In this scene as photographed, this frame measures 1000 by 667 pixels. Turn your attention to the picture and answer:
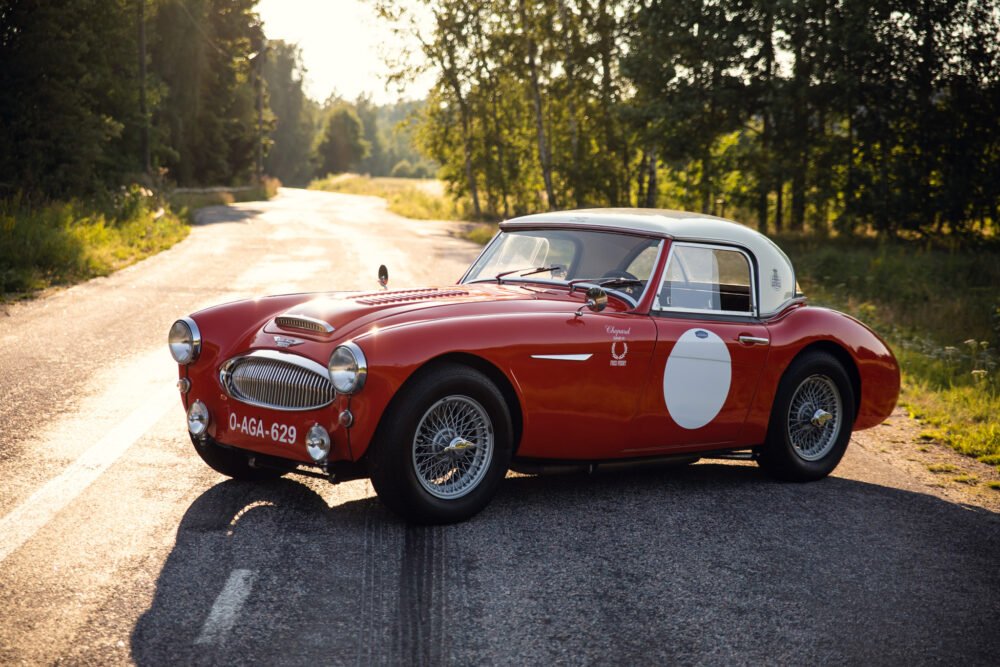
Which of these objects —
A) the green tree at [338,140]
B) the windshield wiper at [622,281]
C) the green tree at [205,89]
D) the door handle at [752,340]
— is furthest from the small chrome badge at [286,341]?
the green tree at [338,140]

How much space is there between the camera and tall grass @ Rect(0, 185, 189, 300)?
14.5 meters

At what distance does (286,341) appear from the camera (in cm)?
504

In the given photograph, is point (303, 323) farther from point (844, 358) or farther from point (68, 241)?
point (68, 241)

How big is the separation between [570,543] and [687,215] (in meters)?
2.70

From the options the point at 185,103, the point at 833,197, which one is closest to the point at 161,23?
the point at 185,103

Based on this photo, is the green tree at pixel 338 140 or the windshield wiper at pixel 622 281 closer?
the windshield wiper at pixel 622 281

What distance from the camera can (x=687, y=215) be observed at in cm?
659

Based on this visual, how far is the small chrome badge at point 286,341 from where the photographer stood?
4.99 metres

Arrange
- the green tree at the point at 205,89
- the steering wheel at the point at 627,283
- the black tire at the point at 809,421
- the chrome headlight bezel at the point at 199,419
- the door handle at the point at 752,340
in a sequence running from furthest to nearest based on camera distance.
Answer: the green tree at the point at 205,89 → the black tire at the point at 809,421 → the door handle at the point at 752,340 → the steering wheel at the point at 627,283 → the chrome headlight bezel at the point at 199,419

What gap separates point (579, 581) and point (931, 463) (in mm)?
4054

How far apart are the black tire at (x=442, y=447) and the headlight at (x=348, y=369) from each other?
0.22 metres

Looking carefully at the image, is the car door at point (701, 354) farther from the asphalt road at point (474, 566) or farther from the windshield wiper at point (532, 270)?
the windshield wiper at point (532, 270)

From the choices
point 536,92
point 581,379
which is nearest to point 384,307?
point 581,379

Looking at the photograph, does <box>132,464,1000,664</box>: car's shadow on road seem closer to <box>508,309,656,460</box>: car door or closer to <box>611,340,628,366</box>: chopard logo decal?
<box>508,309,656,460</box>: car door
